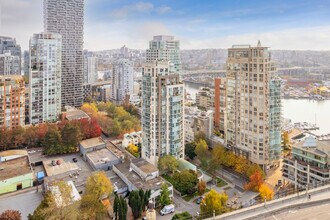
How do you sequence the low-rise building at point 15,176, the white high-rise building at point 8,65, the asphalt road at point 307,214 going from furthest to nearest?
the white high-rise building at point 8,65
the low-rise building at point 15,176
the asphalt road at point 307,214

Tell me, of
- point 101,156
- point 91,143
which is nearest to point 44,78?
point 91,143

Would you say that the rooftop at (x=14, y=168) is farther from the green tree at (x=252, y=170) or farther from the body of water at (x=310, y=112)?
the body of water at (x=310, y=112)

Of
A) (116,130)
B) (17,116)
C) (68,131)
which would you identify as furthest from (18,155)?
(116,130)

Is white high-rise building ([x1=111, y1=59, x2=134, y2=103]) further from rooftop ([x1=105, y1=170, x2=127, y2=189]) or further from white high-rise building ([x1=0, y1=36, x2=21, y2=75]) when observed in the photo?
rooftop ([x1=105, y1=170, x2=127, y2=189])

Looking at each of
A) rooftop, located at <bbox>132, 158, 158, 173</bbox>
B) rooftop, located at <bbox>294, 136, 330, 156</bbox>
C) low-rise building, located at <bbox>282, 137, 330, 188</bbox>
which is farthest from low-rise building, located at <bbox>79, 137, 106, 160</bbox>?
rooftop, located at <bbox>294, 136, 330, 156</bbox>

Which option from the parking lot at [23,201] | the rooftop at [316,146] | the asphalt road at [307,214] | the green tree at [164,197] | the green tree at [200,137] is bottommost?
the parking lot at [23,201]

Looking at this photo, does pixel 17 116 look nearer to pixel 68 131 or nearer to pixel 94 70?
pixel 68 131

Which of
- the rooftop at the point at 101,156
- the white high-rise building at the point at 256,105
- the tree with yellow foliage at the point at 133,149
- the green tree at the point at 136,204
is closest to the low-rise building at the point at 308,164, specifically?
the white high-rise building at the point at 256,105
